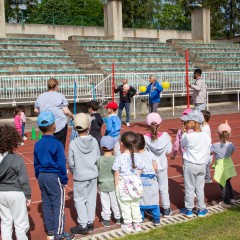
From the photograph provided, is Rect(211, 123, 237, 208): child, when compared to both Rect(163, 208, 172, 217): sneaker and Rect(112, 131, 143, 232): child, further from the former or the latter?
Rect(112, 131, 143, 232): child

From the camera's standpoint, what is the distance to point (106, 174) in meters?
5.14

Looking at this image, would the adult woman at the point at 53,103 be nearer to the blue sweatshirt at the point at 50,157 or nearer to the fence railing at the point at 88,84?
the blue sweatshirt at the point at 50,157

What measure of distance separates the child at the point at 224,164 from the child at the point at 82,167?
196 cm

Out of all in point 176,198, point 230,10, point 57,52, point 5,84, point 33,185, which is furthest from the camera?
point 230,10

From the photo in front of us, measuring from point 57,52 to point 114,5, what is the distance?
8186 mm

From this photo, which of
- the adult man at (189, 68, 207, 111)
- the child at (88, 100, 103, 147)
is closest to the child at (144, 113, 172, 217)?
the child at (88, 100, 103, 147)

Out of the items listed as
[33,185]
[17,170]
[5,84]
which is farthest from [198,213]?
[5,84]

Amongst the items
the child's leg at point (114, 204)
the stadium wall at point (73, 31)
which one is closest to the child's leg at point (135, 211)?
the child's leg at point (114, 204)

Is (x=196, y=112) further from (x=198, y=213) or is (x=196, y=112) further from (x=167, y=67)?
(x=167, y=67)

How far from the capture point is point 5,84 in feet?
51.9

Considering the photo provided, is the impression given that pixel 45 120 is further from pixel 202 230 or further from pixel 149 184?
pixel 202 230

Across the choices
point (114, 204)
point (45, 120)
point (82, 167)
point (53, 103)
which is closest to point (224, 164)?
point (114, 204)

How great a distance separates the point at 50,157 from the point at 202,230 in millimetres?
2126

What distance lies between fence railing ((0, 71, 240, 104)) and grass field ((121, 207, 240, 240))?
36.6ft
